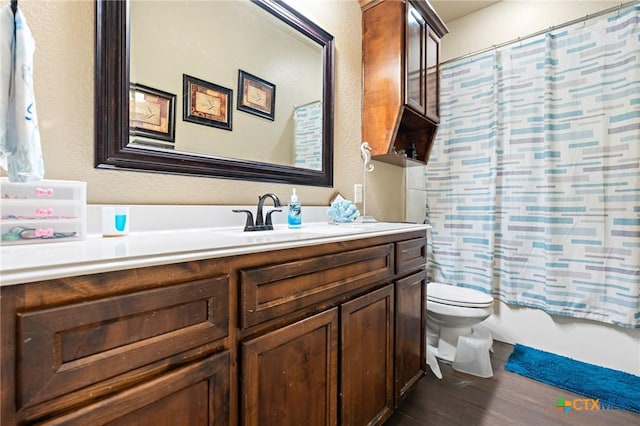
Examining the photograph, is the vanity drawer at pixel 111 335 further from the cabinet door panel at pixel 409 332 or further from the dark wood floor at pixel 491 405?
the dark wood floor at pixel 491 405

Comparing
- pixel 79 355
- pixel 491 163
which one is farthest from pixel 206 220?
pixel 491 163

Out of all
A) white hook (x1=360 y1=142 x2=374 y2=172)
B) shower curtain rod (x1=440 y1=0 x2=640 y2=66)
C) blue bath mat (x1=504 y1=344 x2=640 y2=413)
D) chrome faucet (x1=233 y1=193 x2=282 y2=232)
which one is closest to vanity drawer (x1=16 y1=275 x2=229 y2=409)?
chrome faucet (x1=233 y1=193 x2=282 y2=232)

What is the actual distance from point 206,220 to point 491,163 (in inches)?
87.7

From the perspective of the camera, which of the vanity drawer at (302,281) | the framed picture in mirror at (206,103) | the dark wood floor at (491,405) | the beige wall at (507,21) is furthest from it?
the beige wall at (507,21)

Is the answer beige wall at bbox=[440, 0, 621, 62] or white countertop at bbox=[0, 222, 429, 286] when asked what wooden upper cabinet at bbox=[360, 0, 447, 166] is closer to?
beige wall at bbox=[440, 0, 621, 62]

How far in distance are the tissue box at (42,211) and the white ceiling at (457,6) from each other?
9.28 feet

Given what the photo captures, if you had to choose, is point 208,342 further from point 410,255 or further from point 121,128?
point 410,255

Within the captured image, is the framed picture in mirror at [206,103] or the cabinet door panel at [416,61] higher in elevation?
the cabinet door panel at [416,61]

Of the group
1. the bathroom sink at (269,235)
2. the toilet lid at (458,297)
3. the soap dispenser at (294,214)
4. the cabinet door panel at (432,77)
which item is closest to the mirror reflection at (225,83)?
the soap dispenser at (294,214)

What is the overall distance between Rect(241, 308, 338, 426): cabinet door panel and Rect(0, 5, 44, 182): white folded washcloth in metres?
0.67

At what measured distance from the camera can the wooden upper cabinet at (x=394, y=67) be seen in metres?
1.83

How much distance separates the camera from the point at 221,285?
68cm

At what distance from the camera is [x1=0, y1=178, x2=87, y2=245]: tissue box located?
698 millimetres

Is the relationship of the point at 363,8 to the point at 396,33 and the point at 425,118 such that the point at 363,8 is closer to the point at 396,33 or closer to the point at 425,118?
the point at 396,33
